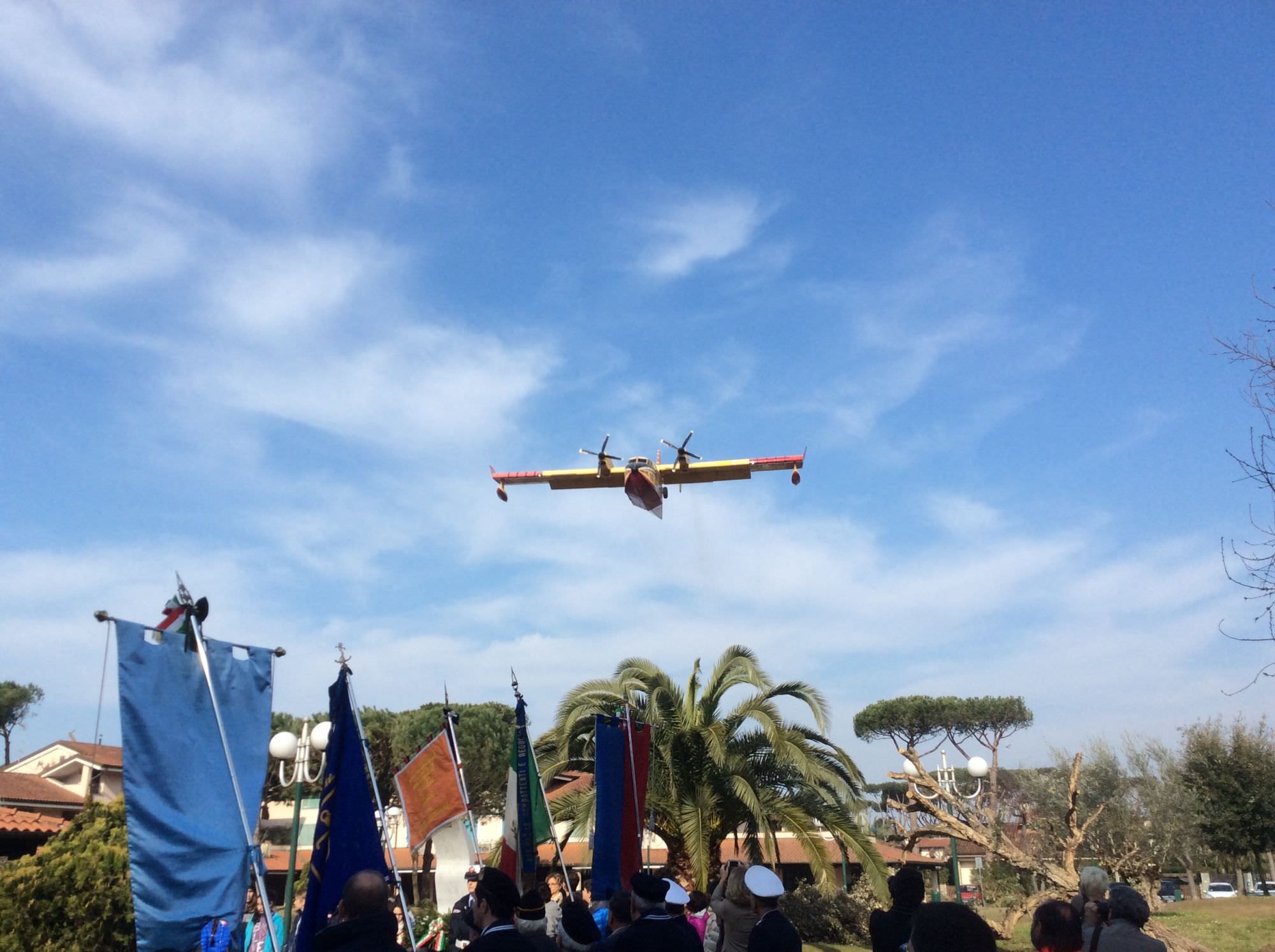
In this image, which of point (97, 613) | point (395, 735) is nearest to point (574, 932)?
point (97, 613)

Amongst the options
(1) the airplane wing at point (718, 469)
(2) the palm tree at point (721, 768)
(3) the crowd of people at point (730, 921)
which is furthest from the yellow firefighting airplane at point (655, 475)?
(3) the crowd of people at point (730, 921)

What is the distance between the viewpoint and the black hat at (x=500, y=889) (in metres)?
4.59

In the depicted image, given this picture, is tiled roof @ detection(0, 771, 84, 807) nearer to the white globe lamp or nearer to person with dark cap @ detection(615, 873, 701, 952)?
the white globe lamp

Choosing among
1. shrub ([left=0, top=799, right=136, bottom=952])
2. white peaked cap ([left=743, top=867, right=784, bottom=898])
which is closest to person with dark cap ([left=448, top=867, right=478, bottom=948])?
white peaked cap ([left=743, top=867, right=784, bottom=898])

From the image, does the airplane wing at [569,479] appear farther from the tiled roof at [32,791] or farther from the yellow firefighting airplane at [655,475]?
the tiled roof at [32,791]

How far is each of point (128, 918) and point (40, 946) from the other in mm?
987

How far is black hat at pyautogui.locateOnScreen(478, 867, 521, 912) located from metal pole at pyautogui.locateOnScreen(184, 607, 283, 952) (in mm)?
2402

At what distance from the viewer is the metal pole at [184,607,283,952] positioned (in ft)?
20.8

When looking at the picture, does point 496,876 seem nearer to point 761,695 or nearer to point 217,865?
point 217,865

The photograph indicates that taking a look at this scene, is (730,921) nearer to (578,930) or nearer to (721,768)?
(578,930)

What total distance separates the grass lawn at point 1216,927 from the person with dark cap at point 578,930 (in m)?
13.4

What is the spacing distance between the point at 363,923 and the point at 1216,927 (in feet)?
80.0

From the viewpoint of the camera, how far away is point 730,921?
6.45 metres

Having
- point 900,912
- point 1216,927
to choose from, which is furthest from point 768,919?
point 1216,927
